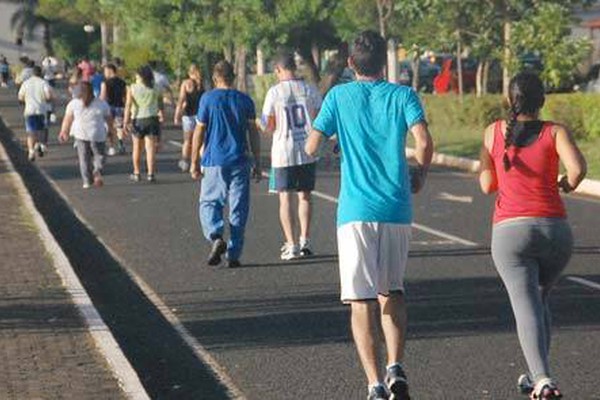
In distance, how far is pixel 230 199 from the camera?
1512 centimetres

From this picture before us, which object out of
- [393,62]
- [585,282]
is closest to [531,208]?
[585,282]

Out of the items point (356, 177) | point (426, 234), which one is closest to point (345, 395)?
point (356, 177)

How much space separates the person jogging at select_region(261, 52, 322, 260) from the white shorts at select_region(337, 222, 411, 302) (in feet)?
21.6

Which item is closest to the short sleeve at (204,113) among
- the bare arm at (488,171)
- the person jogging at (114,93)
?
the bare arm at (488,171)

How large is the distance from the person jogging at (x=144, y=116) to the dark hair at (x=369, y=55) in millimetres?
17008

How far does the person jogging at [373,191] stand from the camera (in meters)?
8.71

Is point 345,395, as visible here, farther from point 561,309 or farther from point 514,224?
point 561,309

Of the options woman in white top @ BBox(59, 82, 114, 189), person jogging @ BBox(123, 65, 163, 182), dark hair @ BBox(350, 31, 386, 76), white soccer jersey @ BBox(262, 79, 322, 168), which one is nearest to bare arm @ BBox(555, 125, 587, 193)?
dark hair @ BBox(350, 31, 386, 76)

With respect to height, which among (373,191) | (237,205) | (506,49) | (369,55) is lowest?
(237,205)

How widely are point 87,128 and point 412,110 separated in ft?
53.2

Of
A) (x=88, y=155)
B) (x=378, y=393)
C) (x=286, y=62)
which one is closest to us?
(x=378, y=393)

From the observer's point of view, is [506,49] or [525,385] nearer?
[525,385]

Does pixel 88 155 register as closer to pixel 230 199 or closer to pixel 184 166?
pixel 184 166

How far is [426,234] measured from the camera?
1789cm
